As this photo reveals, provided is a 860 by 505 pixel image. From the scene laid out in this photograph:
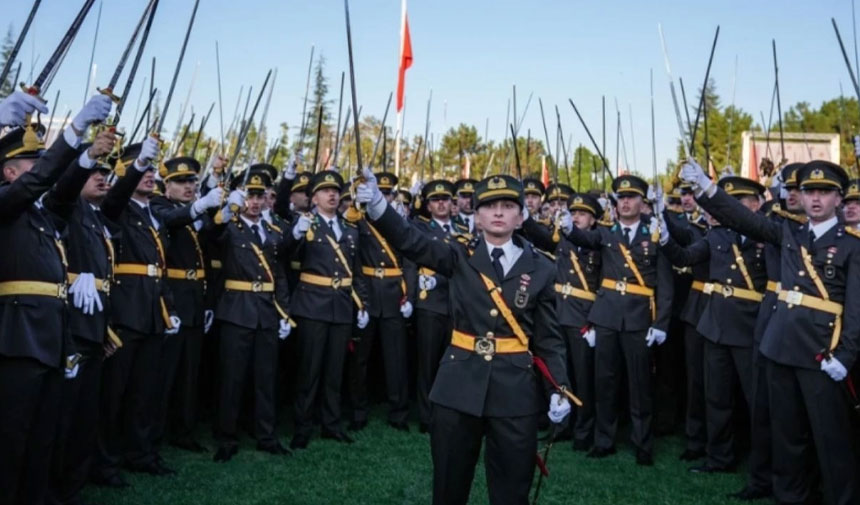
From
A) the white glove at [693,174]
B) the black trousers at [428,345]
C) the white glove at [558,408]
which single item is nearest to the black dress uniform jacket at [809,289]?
the white glove at [693,174]

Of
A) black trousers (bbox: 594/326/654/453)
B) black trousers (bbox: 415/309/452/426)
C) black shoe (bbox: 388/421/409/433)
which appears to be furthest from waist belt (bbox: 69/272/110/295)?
black trousers (bbox: 594/326/654/453)

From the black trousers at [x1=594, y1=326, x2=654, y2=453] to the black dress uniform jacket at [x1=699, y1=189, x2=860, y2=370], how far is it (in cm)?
178

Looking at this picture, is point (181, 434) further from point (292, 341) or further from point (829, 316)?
point (829, 316)

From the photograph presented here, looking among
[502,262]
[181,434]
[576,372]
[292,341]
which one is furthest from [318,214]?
[502,262]

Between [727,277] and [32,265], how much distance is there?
5.78m

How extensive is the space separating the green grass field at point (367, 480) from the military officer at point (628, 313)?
0.37 m

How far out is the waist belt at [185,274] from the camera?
7.03 metres

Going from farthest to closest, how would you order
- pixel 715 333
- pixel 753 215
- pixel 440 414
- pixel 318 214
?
pixel 318 214 < pixel 715 333 < pixel 753 215 < pixel 440 414

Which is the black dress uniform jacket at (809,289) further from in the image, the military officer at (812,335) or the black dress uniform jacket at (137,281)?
the black dress uniform jacket at (137,281)

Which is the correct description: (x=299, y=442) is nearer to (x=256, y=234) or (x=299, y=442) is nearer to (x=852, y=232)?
(x=256, y=234)

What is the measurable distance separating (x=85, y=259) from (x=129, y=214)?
116 centimetres

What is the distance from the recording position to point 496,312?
4.28 m

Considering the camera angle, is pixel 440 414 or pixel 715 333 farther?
pixel 715 333

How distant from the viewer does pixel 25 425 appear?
4203mm
